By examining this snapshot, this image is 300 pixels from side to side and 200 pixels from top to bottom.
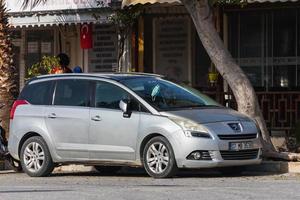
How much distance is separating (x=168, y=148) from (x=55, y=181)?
2007 millimetres

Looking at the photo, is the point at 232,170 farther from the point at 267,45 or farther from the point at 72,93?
the point at 267,45

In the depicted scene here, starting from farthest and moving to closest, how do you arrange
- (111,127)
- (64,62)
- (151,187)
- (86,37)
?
(86,37) → (64,62) → (111,127) → (151,187)

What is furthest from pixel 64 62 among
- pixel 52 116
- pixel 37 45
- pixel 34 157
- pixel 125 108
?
pixel 37 45

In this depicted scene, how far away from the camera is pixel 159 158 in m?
12.4

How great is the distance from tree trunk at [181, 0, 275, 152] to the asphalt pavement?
1.49 m

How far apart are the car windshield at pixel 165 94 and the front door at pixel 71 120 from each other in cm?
85

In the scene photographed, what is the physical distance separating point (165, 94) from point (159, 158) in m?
1.23

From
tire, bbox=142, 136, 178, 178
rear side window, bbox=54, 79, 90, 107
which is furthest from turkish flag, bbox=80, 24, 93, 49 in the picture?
tire, bbox=142, 136, 178, 178

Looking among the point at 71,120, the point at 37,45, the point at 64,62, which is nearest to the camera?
the point at 71,120

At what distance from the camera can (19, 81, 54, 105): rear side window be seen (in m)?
13.9

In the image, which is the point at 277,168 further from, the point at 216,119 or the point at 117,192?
the point at 117,192

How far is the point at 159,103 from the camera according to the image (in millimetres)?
12820

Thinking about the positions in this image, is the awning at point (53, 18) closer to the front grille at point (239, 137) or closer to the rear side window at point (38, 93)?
the rear side window at point (38, 93)

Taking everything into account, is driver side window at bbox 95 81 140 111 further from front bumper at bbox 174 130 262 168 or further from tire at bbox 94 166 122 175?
tire at bbox 94 166 122 175
